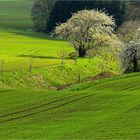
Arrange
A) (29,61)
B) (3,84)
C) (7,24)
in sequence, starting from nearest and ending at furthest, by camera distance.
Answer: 1. (3,84)
2. (29,61)
3. (7,24)

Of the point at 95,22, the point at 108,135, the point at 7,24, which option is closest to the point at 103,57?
the point at 95,22

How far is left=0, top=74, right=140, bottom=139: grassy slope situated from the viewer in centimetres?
2698

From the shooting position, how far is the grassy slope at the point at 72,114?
2698 centimetres

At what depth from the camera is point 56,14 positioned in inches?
5581

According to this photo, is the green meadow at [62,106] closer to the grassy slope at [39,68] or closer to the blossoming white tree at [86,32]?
the grassy slope at [39,68]

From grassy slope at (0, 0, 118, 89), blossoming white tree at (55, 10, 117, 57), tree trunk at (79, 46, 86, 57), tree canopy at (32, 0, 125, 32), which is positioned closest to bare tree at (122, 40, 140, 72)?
grassy slope at (0, 0, 118, 89)

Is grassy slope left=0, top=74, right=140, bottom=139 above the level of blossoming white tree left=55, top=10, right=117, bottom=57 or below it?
below

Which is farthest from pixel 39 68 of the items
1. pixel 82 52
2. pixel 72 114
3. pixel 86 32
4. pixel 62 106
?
pixel 72 114

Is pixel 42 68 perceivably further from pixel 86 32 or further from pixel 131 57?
pixel 86 32

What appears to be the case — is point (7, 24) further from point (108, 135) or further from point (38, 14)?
point (108, 135)

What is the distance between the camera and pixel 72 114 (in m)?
33.3

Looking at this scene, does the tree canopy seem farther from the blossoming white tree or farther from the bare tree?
the bare tree

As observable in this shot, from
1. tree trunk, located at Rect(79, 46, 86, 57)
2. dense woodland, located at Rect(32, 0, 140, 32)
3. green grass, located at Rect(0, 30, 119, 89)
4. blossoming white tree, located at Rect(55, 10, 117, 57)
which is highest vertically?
dense woodland, located at Rect(32, 0, 140, 32)

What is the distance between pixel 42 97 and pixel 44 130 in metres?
12.0
